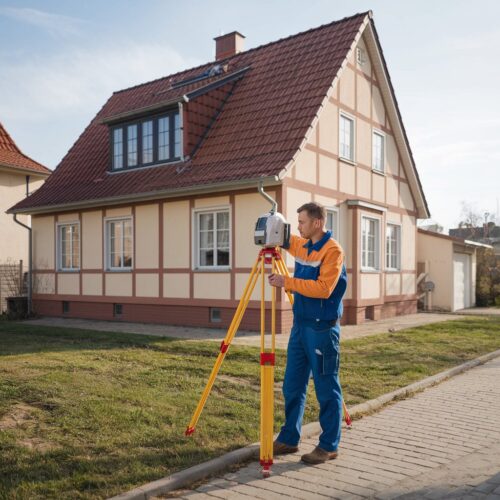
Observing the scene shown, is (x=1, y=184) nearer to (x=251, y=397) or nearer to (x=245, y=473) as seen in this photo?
(x=251, y=397)

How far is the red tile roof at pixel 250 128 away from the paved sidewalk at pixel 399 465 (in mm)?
7366

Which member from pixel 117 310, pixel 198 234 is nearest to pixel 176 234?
pixel 198 234

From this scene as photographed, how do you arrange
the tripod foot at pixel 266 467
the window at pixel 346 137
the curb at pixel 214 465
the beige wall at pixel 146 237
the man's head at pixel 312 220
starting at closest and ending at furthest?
the curb at pixel 214 465 < the tripod foot at pixel 266 467 < the man's head at pixel 312 220 < the beige wall at pixel 146 237 < the window at pixel 346 137

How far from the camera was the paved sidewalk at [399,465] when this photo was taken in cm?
432

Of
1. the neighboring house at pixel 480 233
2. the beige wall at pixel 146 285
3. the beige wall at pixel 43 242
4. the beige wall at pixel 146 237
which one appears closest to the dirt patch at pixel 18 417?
the beige wall at pixel 146 285

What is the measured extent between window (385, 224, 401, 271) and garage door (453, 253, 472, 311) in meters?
3.97

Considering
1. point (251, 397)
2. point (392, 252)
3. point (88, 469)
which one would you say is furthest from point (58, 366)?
point (392, 252)

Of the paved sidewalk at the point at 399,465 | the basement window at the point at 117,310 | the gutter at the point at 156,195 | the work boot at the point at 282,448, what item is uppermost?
the gutter at the point at 156,195

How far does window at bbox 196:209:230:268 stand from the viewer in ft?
47.3

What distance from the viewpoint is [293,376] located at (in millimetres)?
5223

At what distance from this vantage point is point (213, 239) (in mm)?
14625

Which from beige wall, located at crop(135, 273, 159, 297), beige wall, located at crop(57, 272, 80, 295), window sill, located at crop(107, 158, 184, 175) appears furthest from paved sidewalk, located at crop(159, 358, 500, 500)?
beige wall, located at crop(57, 272, 80, 295)

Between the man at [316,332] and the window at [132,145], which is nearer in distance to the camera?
the man at [316,332]

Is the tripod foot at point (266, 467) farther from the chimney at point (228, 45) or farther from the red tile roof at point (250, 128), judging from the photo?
the chimney at point (228, 45)
